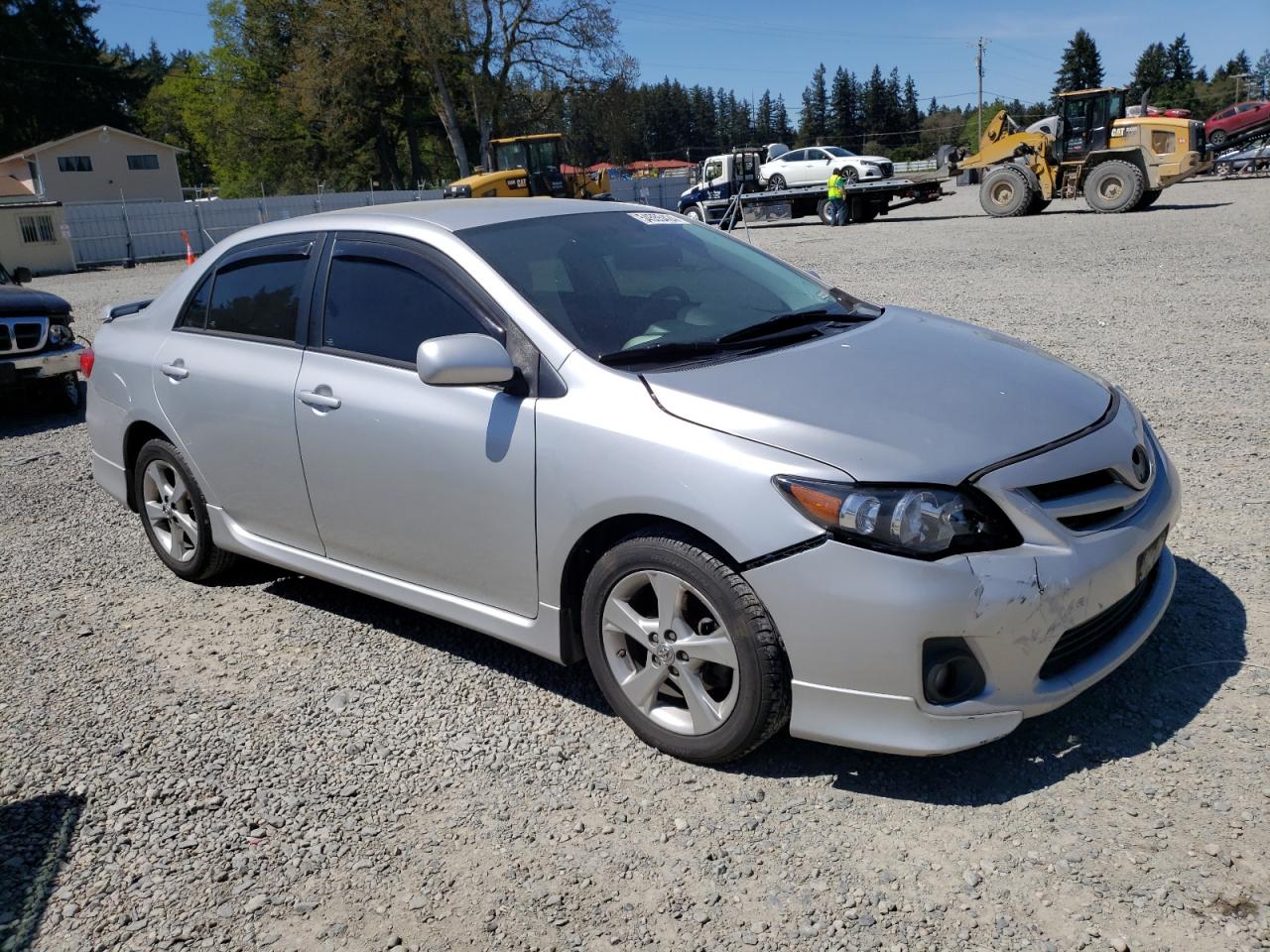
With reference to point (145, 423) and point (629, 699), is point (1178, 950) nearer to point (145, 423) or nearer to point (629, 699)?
point (629, 699)

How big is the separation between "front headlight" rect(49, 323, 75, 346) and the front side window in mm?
29490

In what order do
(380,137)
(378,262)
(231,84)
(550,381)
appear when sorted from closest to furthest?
(550,381) < (378,262) < (380,137) < (231,84)

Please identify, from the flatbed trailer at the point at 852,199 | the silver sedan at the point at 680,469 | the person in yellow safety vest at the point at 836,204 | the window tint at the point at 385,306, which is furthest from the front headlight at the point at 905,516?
the person in yellow safety vest at the point at 836,204

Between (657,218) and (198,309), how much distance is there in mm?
2160

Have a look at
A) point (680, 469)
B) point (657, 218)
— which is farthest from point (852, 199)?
point (680, 469)

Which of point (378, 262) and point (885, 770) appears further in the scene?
point (378, 262)

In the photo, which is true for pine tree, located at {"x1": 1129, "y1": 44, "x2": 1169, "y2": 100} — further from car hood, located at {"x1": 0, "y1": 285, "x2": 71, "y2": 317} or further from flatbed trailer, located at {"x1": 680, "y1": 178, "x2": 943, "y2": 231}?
car hood, located at {"x1": 0, "y1": 285, "x2": 71, "y2": 317}

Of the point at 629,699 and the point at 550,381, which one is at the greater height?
the point at 550,381

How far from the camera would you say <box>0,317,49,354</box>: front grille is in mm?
8992

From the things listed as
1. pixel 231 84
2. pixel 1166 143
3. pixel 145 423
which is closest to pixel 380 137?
pixel 231 84

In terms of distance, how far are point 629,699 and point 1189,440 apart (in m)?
4.37

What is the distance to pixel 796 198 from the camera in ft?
102

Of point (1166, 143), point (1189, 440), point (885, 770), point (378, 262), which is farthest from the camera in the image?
point (1166, 143)

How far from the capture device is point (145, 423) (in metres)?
5.03
